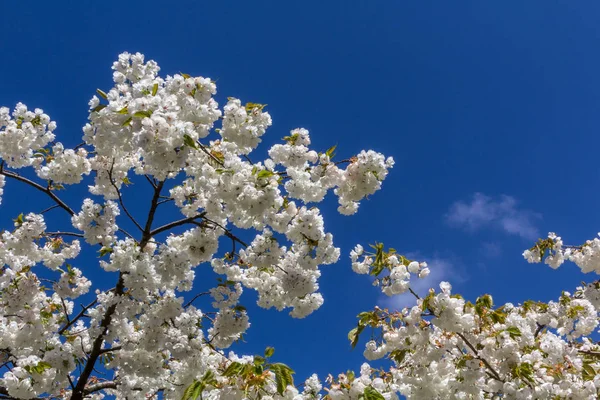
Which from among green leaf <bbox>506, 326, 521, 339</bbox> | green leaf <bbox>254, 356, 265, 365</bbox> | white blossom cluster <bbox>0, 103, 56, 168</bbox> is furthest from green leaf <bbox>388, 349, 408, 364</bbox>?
white blossom cluster <bbox>0, 103, 56, 168</bbox>

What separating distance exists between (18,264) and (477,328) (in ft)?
23.1

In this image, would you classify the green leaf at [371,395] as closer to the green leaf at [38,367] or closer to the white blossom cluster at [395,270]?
the white blossom cluster at [395,270]

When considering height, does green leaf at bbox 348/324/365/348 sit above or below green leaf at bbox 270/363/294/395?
above

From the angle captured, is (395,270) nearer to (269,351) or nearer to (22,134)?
(269,351)

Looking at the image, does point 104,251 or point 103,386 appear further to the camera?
point 103,386

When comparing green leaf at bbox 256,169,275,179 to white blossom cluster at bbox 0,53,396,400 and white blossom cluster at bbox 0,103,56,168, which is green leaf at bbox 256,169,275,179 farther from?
white blossom cluster at bbox 0,103,56,168

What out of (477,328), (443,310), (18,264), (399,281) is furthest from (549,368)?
(18,264)

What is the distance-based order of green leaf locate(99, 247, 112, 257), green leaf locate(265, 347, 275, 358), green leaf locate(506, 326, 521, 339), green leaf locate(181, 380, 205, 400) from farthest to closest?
green leaf locate(99, 247, 112, 257)
green leaf locate(506, 326, 521, 339)
green leaf locate(265, 347, 275, 358)
green leaf locate(181, 380, 205, 400)

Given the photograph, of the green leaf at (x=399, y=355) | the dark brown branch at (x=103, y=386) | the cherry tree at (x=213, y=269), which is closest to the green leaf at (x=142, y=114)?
the cherry tree at (x=213, y=269)

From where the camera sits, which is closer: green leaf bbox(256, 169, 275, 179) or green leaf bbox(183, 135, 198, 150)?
green leaf bbox(183, 135, 198, 150)

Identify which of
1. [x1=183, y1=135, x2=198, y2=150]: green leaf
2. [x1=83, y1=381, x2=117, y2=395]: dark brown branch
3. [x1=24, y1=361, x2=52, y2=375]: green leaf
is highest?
[x1=183, y1=135, x2=198, y2=150]: green leaf

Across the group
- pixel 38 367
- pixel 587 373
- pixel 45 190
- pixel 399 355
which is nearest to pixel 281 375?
pixel 399 355

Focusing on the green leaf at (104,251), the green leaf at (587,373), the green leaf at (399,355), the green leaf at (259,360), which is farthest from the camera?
the green leaf at (104,251)

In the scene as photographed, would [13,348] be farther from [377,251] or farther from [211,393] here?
[377,251]
